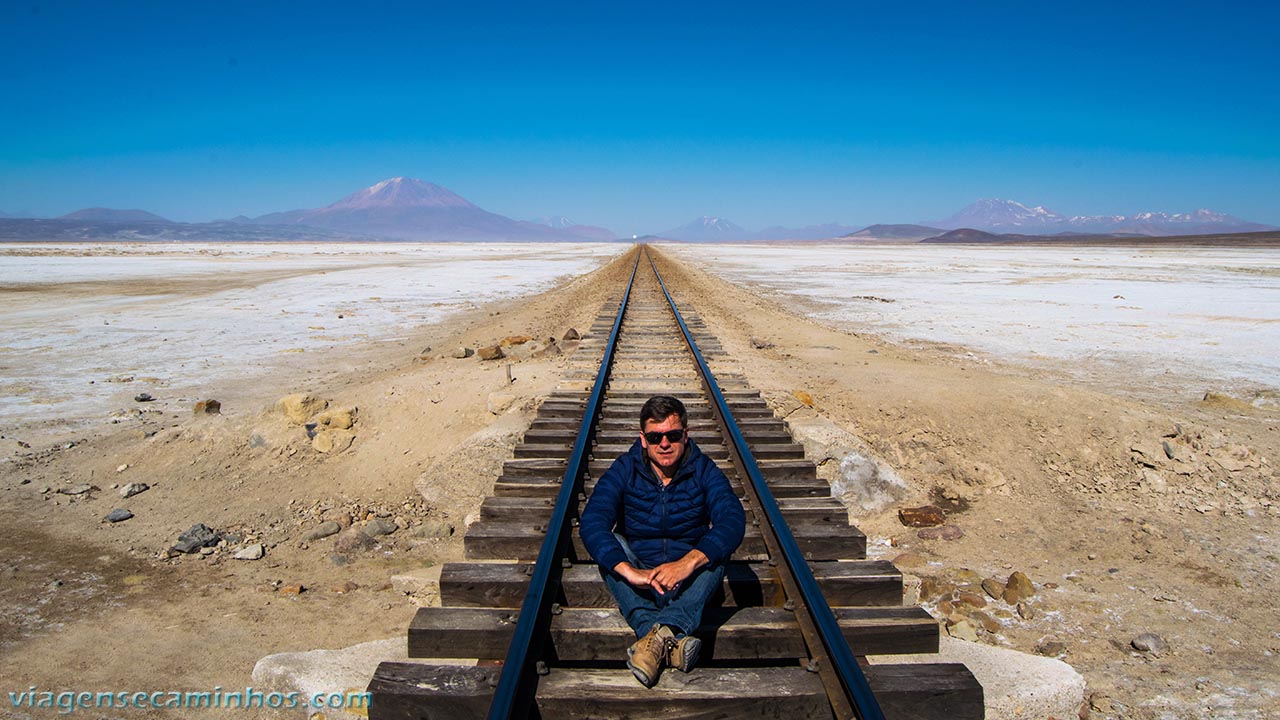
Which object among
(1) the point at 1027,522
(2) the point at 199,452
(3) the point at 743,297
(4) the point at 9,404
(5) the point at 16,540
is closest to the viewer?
(5) the point at 16,540

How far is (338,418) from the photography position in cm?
795

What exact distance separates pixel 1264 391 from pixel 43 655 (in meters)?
12.8

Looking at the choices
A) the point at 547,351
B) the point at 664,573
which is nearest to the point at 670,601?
the point at 664,573

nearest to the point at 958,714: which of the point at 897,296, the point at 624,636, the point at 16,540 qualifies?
the point at 624,636

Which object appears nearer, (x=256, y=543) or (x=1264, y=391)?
(x=256, y=543)

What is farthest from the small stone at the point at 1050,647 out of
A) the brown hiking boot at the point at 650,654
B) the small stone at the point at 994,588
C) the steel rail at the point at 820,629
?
the brown hiking boot at the point at 650,654

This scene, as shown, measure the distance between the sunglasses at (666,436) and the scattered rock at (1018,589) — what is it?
8.95 ft

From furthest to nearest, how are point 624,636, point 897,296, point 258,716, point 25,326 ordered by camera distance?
1. point 897,296
2. point 25,326
3. point 258,716
4. point 624,636

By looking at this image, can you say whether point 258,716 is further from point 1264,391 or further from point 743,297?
point 743,297

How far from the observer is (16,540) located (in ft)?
19.0

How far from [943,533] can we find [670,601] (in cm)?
346

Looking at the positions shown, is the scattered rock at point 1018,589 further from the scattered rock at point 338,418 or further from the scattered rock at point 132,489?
the scattered rock at point 132,489

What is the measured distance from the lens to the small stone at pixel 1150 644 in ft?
14.5

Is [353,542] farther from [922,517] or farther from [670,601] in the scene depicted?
[922,517]
